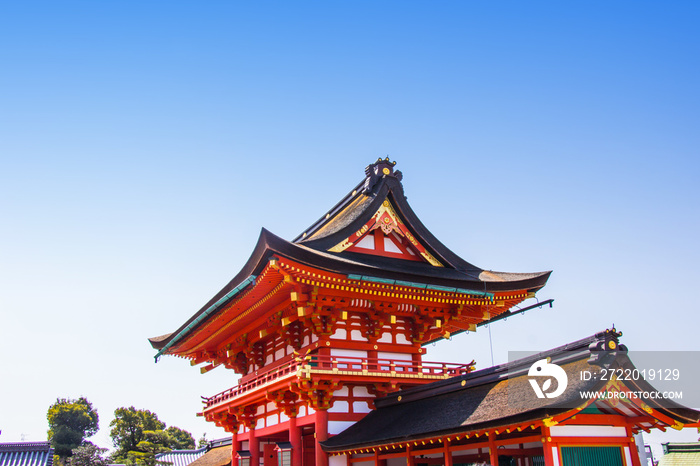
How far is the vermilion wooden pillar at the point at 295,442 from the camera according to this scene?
18.3 meters

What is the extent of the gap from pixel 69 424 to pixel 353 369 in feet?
256

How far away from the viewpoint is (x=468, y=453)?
45.8ft

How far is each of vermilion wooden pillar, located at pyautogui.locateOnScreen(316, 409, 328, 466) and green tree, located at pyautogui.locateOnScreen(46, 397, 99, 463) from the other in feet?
244

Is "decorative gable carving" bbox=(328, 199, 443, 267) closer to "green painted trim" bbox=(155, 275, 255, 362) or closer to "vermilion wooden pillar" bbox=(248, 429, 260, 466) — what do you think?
"green painted trim" bbox=(155, 275, 255, 362)

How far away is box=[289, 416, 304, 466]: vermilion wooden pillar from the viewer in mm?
18297

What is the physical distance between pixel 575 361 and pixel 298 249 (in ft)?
26.4

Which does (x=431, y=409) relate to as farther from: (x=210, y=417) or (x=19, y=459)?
(x=19, y=459)

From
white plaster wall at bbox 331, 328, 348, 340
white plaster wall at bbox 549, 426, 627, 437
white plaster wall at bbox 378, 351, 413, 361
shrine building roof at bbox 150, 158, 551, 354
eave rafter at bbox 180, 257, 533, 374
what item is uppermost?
shrine building roof at bbox 150, 158, 551, 354

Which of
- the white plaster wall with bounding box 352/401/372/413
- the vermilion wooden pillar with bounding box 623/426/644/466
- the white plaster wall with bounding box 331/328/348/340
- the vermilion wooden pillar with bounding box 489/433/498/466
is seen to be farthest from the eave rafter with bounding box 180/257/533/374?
the vermilion wooden pillar with bounding box 623/426/644/466

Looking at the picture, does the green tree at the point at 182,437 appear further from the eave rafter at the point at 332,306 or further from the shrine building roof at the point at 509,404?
the shrine building roof at the point at 509,404

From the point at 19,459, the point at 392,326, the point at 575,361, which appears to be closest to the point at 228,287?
the point at 392,326

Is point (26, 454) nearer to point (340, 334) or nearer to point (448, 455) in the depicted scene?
point (340, 334)

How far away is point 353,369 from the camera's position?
17.8 metres

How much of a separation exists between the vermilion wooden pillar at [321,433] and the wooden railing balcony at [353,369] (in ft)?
4.81
